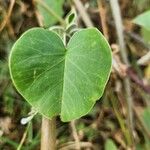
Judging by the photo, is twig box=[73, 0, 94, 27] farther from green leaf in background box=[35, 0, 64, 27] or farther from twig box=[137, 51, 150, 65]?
twig box=[137, 51, 150, 65]

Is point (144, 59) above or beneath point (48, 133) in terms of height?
beneath

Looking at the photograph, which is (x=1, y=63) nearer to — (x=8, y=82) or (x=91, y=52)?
(x=8, y=82)

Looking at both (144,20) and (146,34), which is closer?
(144,20)

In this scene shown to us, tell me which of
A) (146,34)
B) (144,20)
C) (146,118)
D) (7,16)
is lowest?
(146,118)

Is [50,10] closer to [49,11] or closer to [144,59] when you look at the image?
[49,11]

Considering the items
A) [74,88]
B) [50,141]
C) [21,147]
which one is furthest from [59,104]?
[21,147]

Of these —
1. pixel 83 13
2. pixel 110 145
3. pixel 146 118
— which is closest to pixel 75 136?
pixel 110 145

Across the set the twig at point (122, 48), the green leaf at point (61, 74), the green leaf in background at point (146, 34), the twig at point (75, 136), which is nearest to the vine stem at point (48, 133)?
the green leaf at point (61, 74)

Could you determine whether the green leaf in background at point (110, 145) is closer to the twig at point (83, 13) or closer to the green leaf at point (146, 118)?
the green leaf at point (146, 118)
